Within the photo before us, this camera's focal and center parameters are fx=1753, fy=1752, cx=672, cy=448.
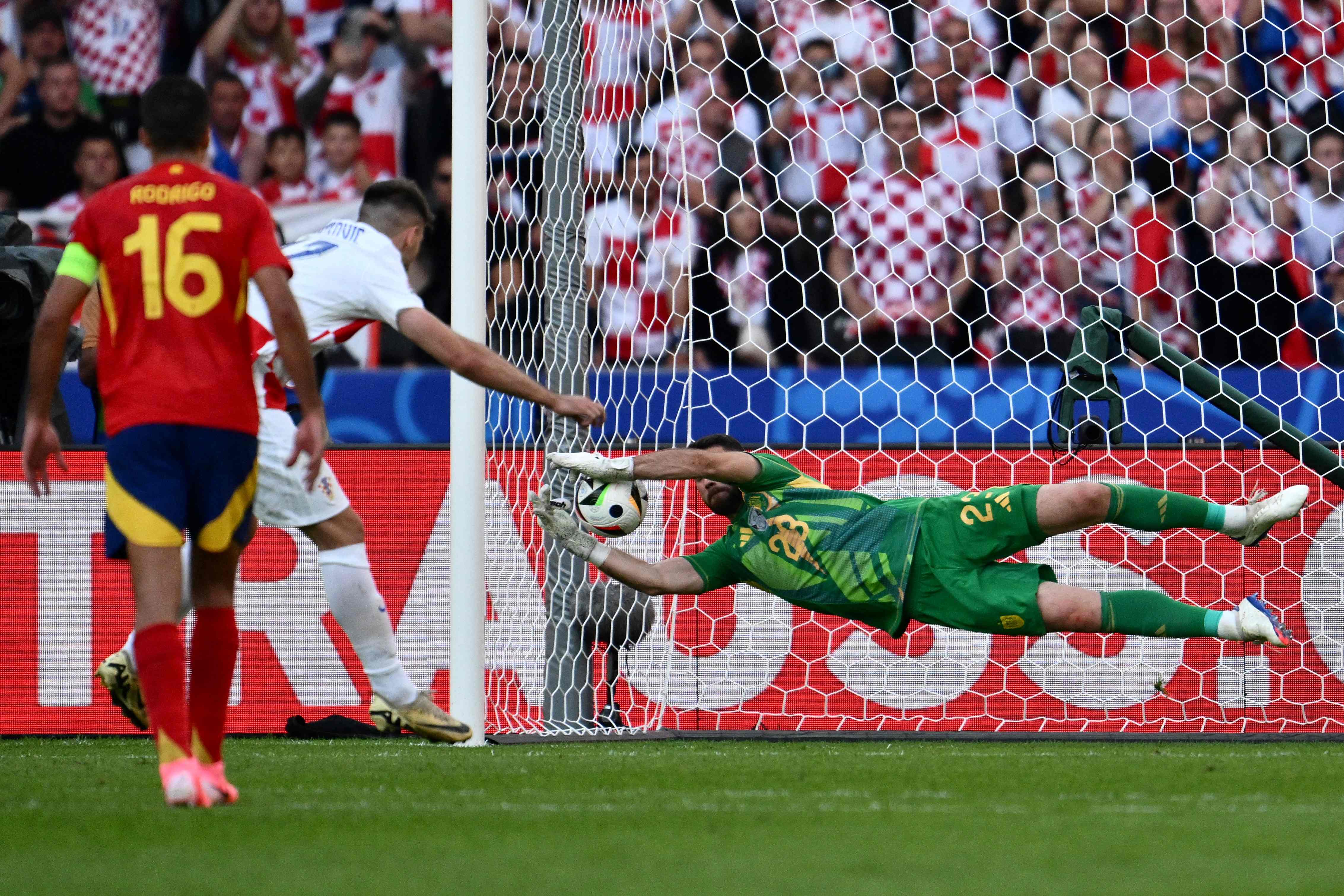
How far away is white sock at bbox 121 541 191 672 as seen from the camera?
13.0 ft

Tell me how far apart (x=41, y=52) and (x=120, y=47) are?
19.2 inches

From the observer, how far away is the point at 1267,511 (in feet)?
18.8

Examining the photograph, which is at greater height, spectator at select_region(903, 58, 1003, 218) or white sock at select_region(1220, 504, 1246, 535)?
spectator at select_region(903, 58, 1003, 218)

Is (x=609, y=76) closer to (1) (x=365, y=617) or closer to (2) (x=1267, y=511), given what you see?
(1) (x=365, y=617)

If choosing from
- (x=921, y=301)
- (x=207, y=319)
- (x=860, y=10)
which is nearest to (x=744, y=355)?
(x=921, y=301)

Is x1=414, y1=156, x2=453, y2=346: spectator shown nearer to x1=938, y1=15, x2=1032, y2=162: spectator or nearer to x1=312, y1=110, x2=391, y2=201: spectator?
x1=312, y1=110, x2=391, y2=201: spectator

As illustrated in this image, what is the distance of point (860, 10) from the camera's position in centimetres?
941

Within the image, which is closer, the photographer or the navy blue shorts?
the navy blue shorts

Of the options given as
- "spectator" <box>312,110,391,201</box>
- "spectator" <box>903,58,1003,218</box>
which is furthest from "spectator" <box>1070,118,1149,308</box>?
"spectator" <box>312,110,391,201</box>

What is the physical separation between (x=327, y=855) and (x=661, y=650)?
393 centimetres

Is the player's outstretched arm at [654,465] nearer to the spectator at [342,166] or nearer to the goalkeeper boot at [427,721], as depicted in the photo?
the goalkeeper boot at [427,721]

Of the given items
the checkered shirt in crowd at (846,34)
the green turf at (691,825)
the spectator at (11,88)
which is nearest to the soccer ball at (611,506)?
the green turf at (691,825)

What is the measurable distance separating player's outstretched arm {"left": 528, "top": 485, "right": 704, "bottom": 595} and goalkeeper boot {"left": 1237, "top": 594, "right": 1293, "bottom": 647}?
5.80 feet

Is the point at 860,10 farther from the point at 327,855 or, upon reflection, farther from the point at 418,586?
the point at 327,855
